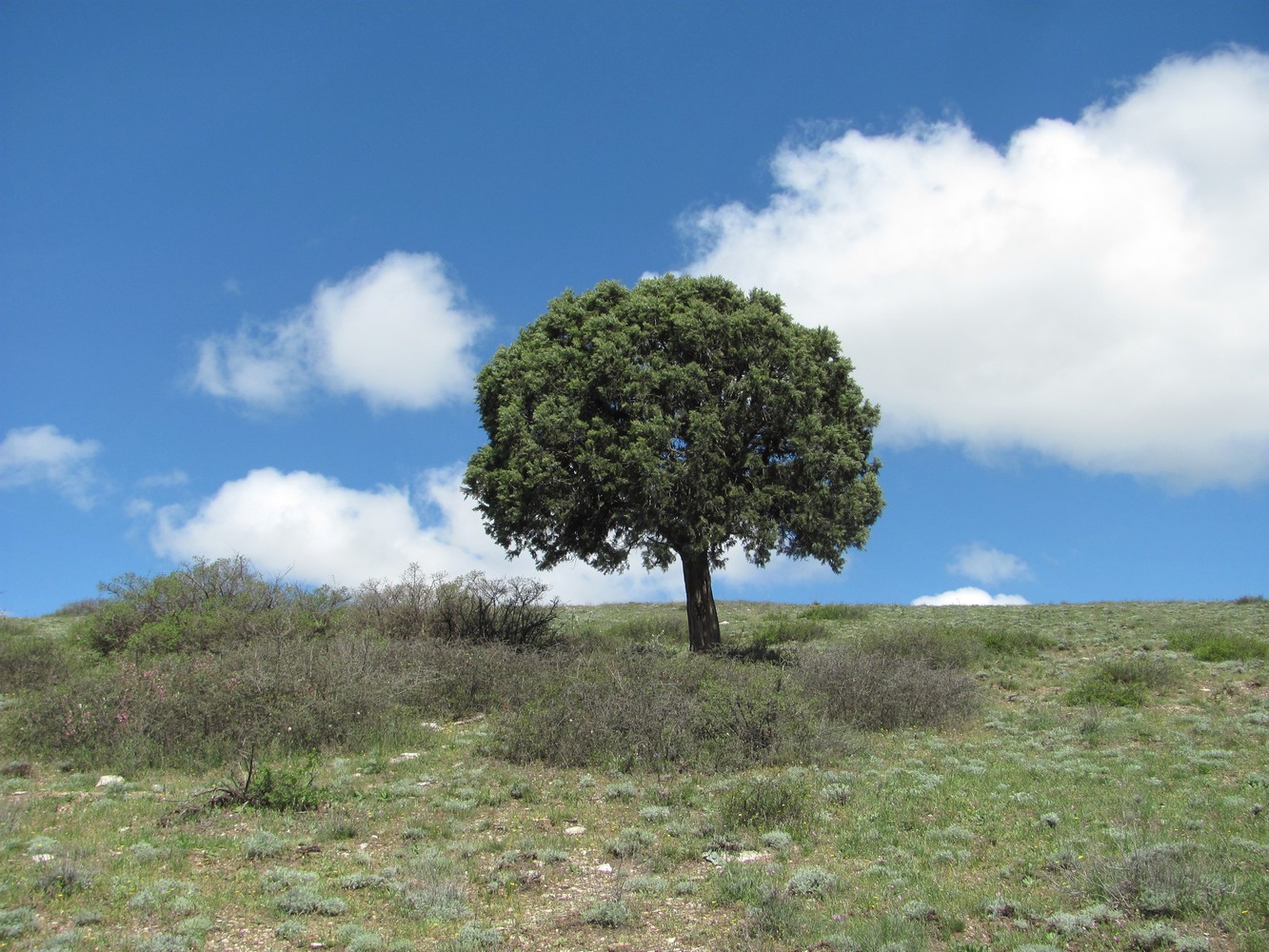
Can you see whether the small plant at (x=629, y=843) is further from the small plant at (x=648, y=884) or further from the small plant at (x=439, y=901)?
the small plant at (x=439, y=901)

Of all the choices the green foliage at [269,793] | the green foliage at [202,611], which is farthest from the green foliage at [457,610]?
the green foliage at [269,793]

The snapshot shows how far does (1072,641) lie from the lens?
27031 millimetres

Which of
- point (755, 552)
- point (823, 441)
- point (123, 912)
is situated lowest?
point (123, 912)

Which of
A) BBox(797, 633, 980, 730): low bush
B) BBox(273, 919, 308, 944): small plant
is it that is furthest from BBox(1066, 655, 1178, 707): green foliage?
BBox(273, 919, 308, 944): small plant

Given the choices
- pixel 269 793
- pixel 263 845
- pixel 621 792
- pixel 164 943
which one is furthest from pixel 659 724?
pixel 164 943

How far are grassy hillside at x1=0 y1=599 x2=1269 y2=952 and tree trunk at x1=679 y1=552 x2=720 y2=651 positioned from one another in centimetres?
259

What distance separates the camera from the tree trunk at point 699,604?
23.6 m

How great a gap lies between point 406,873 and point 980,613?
107ft

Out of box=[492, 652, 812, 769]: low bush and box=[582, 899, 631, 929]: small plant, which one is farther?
box=[492, 652, 812, 769]: low bush

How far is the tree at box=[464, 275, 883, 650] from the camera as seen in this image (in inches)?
848

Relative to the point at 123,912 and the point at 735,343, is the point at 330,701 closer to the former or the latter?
the point at 123,912

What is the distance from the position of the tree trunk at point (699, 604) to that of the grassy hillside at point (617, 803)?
2.59 meters

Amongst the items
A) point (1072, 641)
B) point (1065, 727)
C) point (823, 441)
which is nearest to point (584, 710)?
point (1065, 727)

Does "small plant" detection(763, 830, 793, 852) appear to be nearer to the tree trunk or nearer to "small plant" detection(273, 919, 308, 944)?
"small plant" detection(273, 919, 308, 944)
